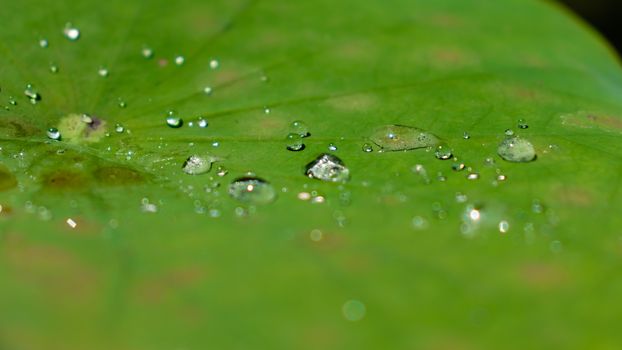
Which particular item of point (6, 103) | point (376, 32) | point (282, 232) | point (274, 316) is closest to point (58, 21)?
point (6, 103)

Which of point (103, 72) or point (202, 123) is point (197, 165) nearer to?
point (202, 123)

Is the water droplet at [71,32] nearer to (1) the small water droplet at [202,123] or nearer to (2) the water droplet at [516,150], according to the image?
(1) the small water droplet at [202,123]

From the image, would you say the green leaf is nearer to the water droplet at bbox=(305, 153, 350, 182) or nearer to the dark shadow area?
the water droplet at bbox=(305, 153, 350, 182)

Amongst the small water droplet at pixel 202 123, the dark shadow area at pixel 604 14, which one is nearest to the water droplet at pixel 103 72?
the small water droplet at pixel 202 123

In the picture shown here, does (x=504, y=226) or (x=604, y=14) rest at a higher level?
(x=504, y=226)

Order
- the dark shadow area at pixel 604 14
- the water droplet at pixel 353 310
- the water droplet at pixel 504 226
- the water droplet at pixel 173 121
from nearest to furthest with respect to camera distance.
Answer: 1. the water droplet at pixel 353 310
2. the water droplet at pixel 504 226
3. the water droplet at pixel 173 121
4. the dark shadow area at pixel 604 14

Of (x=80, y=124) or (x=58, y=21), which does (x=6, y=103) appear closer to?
(x=80, y=124)

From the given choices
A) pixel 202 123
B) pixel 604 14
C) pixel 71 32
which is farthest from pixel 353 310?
pixel 604 14
